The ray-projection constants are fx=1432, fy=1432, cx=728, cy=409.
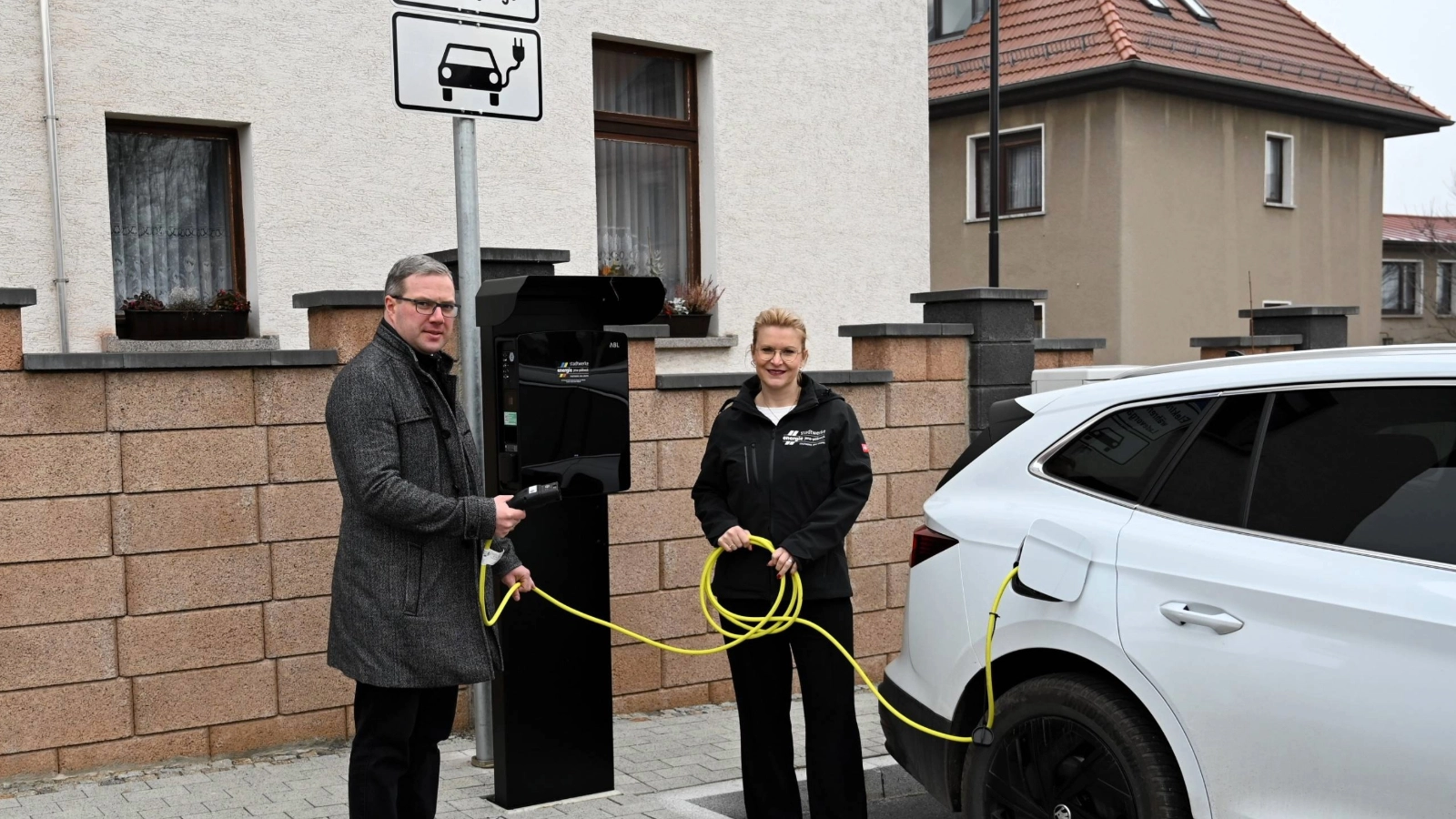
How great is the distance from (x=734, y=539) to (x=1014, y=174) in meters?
18.7

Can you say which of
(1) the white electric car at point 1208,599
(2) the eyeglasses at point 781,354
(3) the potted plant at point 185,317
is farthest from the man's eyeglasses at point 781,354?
(3) the potted plant at point 185,317

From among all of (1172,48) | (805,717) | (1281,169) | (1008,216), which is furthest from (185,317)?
(1281,169)

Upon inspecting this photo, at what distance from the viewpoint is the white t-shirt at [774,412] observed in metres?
4.86

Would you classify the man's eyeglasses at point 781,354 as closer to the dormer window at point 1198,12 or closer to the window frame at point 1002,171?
the window frame at point 1002,171

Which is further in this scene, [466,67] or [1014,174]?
[1014,174]

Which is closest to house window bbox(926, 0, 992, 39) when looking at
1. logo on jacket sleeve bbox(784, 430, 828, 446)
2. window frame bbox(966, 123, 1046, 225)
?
window frame bbox(966, 123, 1046, 225)

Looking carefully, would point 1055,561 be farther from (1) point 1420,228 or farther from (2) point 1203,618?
(1) point 1420,228

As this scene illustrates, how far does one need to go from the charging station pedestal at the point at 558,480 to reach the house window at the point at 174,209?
172 inches

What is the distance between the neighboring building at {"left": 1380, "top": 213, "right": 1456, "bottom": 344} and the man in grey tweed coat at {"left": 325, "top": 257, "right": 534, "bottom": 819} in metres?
31.4

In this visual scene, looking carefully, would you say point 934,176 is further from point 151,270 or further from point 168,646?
point 168,646

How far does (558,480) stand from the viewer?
4.97 meters

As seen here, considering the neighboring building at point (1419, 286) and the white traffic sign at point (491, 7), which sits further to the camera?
the neighboring building at point (1419, 286)

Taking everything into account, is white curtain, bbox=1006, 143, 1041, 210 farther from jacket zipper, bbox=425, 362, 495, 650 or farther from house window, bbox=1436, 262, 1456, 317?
jacket zipper, bbox=425, 362, 495, 650

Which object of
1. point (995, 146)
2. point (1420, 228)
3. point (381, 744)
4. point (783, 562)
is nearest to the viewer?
point (381, 744)
